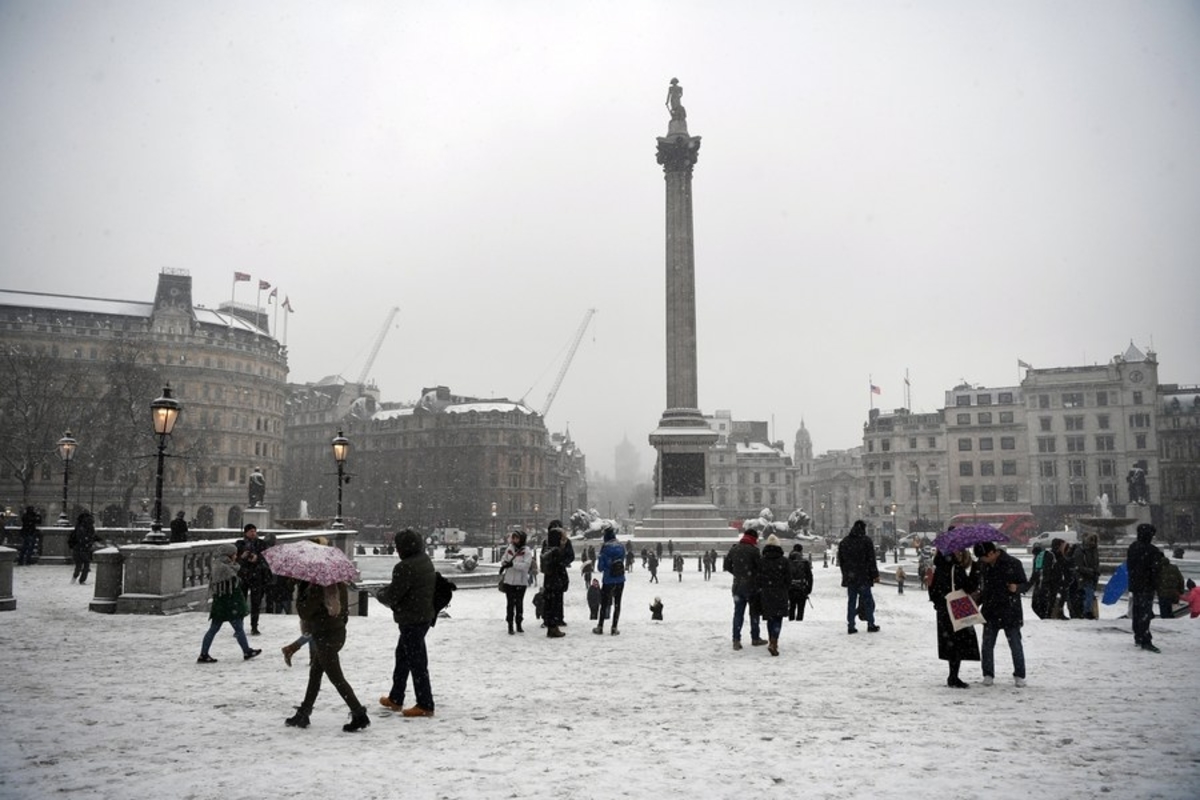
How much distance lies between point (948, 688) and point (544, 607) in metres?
7.20

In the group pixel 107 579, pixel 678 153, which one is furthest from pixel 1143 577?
pixel 678 153

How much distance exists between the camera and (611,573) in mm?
15312

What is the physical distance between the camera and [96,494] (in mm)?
70250

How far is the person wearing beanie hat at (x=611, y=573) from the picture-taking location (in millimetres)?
15258

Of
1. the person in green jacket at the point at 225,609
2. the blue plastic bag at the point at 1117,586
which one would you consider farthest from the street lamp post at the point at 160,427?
the blue plastic bag at the point at 1117,586

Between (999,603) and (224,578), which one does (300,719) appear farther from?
(999,603)

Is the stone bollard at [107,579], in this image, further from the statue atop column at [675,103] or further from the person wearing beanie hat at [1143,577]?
the statue atop column at [675,103]

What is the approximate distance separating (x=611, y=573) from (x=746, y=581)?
272 centimetres

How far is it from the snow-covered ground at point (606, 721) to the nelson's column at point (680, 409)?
111ft

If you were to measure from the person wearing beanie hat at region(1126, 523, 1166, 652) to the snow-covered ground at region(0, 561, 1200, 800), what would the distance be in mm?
413

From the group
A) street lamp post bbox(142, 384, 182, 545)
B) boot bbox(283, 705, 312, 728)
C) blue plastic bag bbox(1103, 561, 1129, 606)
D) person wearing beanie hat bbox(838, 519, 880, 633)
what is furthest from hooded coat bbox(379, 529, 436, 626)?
blue plastic bag bbox(1103, 561, 1129, 606)

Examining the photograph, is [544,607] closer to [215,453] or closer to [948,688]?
[948,688]

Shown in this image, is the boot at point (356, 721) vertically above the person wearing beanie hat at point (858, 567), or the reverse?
the person wearing beanie hat at point (858, 567)

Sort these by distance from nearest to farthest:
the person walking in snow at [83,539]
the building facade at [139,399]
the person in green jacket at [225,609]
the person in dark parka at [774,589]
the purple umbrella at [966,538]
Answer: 1. the purple umbrella at [966,538]
2. the person in green jacket at [225,609]
3. the person in dark parka at [774,589]
4. the person walking in snow at [83,539]
5. the building facade at [139,399]
